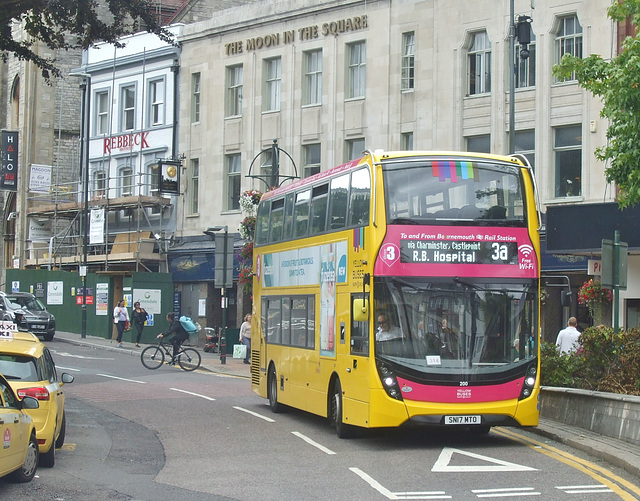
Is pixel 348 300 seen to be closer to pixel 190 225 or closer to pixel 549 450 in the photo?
pixel 549 450

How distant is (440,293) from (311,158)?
2612 cm

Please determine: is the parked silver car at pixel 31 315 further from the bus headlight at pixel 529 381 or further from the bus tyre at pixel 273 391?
the bus headlight at pixel 529 381

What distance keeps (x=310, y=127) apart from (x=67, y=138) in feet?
77.1

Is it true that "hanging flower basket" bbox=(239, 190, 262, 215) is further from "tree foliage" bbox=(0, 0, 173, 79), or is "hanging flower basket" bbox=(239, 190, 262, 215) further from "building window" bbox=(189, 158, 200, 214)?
"tree foliage" bbox=(0, 0, 173, 79)

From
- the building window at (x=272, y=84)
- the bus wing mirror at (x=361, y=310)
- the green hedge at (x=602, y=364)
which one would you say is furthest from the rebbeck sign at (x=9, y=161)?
the bus wing mirror at (x=361, y=310)

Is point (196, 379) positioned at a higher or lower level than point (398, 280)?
lower

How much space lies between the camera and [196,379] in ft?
95.8

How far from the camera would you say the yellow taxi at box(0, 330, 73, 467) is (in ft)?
42.3

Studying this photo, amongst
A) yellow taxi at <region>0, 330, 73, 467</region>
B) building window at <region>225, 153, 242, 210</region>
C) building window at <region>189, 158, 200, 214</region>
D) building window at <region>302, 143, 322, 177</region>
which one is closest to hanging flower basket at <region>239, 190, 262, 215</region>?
building window at <region>302, 143, 322, 177</region>

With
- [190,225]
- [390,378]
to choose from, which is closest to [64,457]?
[390,378]

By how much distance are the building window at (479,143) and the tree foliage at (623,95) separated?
1525 cm

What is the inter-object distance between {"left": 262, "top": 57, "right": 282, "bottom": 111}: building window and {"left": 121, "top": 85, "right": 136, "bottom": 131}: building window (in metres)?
8.86

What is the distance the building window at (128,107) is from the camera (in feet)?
163

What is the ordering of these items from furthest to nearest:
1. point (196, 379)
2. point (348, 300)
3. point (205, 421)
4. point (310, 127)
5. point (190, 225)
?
point (190, 225) → point (310, 127) → point (196, 379) → point (205, 421) → point (348, 300)
